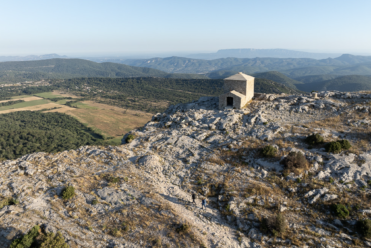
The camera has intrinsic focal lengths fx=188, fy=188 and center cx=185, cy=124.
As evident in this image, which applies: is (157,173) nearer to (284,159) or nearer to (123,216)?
(123,216)

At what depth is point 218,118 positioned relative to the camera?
3244cm

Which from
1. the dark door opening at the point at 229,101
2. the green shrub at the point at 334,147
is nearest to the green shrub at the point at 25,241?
the green shrub at the point at 334,147

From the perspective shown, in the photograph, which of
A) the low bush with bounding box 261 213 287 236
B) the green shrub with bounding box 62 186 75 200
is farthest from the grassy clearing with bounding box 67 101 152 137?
the low bush with bounding box 261 213 287 236

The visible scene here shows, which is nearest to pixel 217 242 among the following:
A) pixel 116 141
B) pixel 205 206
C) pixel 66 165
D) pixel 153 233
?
pixel 205 206

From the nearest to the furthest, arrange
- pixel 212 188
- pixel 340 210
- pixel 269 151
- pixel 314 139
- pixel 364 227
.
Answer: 1. pixel 364 227
2. pixel 340 210
3. pixel 212 188
4. pixel 269 151
5. pixel 314 139

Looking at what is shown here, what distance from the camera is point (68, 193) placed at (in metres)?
17.4

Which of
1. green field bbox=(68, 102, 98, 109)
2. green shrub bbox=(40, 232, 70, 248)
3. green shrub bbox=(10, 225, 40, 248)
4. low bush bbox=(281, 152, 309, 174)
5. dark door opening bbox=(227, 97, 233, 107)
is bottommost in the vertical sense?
green field bbox=(68, 102, 98, 109)

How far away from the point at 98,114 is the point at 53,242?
147m

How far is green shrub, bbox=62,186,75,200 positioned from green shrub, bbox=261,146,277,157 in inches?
827

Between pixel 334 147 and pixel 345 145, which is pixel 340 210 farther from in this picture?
pixel 345 145

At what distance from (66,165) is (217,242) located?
1887cm

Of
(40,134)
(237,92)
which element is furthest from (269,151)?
(40,134)

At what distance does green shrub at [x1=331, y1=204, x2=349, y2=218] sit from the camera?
15.3 meters

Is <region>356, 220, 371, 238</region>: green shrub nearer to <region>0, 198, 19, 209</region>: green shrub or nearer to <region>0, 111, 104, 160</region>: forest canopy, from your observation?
<region>0, 198, 19, 209</region>: green shrub
